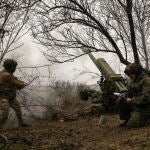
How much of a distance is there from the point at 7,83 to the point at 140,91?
2.94 metres

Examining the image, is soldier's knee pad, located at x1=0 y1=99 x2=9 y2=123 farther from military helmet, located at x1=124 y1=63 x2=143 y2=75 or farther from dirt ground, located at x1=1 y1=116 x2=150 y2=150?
military helmet, located at x1=124 y1=63 x2=143 y2=75

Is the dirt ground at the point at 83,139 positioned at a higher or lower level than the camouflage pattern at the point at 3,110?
lower

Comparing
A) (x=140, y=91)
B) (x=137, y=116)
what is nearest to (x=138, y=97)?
(x=140, y=91)

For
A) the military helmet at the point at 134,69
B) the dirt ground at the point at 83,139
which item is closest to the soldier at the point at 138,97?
the military helmet at the point at 134,69

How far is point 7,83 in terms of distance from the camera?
950cm

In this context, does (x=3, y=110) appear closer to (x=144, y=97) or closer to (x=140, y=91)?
(x=140, y=91)

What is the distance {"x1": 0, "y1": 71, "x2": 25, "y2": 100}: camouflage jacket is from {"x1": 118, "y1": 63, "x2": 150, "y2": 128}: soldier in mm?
2331

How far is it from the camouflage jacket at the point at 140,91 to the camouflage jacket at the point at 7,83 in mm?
2437

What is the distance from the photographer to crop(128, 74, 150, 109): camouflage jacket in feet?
25.8

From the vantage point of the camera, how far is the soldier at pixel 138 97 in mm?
7898

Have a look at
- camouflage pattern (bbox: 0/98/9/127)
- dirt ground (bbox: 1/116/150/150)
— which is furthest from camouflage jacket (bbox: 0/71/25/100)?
dirt ground (bbox: 1/116/150/150)

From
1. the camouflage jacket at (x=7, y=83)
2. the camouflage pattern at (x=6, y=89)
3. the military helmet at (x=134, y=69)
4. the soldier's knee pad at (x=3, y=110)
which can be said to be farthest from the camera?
the camouflage jacket at (x=7, y=83)

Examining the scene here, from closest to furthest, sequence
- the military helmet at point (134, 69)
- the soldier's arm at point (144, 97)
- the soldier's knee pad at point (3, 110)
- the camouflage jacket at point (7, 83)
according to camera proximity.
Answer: the soldier's arm at point (144, 97) → the military helmet at point (134, 69) → the soldier's knee pad at point (3, 110) → the camouflage jacket at point (7, 83)

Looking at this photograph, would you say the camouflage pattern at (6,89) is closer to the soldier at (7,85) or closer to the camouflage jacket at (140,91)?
the soldier at (7,85)
